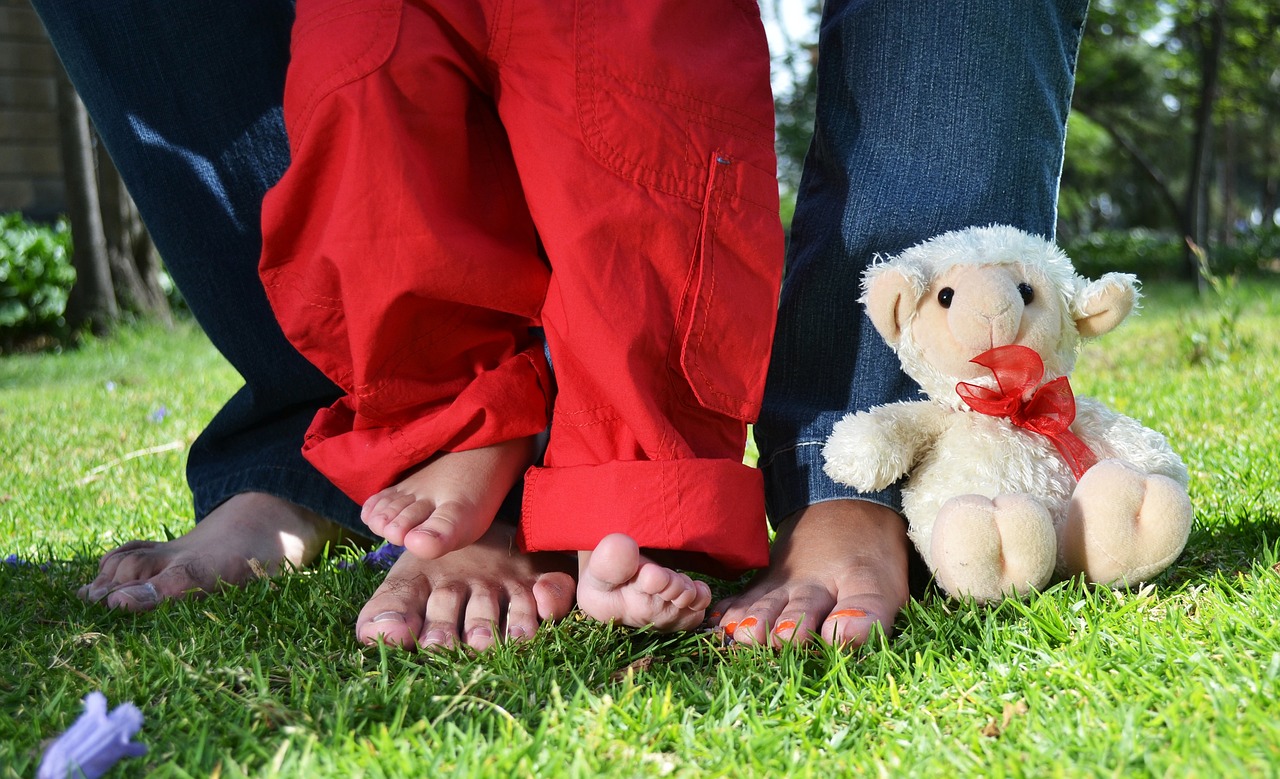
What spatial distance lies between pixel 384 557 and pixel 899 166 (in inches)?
42.5

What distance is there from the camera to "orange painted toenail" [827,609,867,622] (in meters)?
1.31

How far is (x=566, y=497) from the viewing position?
4.70ft

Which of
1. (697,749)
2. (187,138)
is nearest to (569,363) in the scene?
(697,749)

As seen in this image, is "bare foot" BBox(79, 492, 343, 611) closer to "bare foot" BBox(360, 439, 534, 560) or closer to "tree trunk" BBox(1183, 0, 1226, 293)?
"bare foot" BBox(360, 439, 534, 560)

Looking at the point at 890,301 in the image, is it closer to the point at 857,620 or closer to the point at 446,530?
the point at 857,620

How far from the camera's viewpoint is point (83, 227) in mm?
7203

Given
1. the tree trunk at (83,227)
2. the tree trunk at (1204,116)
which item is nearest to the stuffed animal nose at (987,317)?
the tree trunk at (83,227)

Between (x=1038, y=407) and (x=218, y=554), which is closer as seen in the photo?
(x=1038, y=407)

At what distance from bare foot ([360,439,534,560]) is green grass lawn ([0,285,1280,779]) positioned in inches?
6.1

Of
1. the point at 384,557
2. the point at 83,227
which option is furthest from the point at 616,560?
the point at 83,227

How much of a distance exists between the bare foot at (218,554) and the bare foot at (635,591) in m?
0.67

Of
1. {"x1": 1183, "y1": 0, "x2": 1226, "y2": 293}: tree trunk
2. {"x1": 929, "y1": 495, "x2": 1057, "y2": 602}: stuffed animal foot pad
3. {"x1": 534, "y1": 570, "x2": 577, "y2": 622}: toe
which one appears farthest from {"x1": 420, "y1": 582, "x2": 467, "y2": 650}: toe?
{"x1": 1183, "y1": 0, "x2": 1226, "y2": 293}: tree trunk

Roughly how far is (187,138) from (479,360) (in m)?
0.84

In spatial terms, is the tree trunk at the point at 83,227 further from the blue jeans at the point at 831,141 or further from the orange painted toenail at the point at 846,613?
the orange painted toenail at the point at 846,613
